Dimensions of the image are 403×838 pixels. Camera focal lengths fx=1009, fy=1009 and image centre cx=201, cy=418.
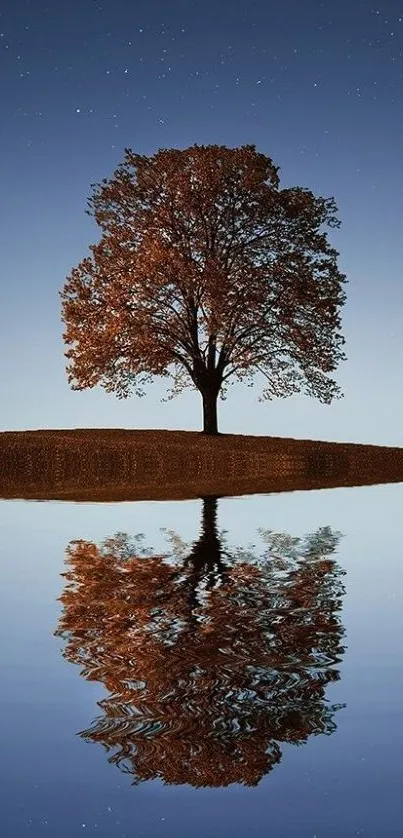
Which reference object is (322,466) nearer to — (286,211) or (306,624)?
(286,211)

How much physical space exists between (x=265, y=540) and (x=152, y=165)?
3194cm

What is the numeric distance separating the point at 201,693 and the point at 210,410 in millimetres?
36722

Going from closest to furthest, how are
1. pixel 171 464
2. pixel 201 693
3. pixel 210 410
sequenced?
pixel 201 693 < pixel 171 464 < pixel 210 410

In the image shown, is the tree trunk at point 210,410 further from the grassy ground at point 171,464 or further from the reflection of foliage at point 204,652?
the reflection of foliage at point 204,652

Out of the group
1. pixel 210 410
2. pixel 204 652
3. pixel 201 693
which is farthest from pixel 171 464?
pixel 201 693

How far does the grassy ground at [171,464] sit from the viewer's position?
28.7 meters

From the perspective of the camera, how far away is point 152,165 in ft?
146

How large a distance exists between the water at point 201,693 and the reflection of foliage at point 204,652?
0.02 m

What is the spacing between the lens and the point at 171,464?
37.3 metres

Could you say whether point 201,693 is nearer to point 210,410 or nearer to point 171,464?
point 171,464

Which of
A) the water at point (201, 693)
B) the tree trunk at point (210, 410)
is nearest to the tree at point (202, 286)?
the tree trunk at point (210, 410)

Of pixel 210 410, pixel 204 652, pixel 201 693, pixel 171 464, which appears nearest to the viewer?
pixel 201 693

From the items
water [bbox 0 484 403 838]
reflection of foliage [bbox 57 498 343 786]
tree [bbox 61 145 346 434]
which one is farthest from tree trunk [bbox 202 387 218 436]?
reflection of foliage [bbox 57 498 343 786]

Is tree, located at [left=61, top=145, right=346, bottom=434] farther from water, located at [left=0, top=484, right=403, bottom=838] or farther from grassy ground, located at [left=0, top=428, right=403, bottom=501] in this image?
water, located at [left=0, top=484, right=403, bottom=838]
